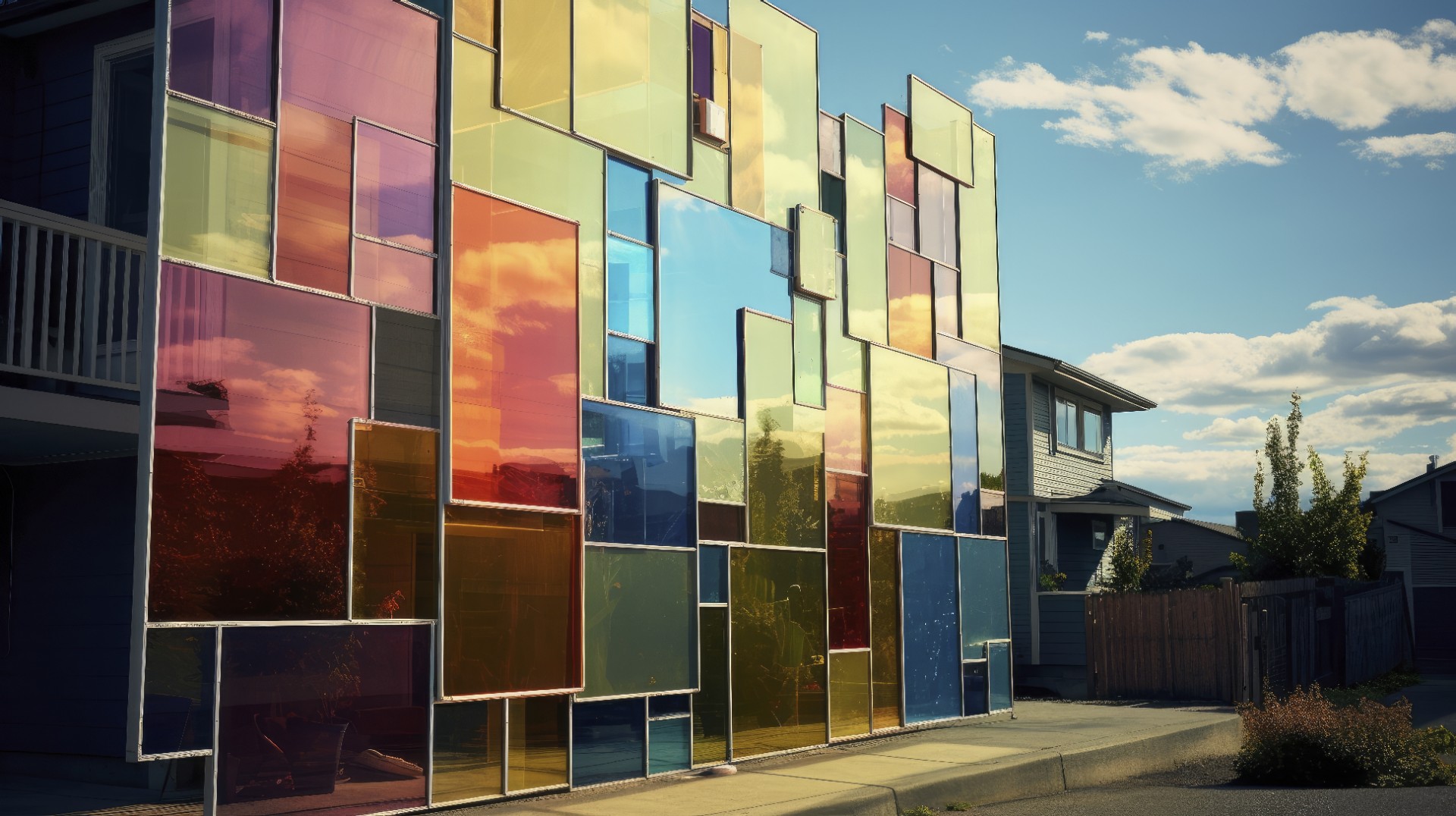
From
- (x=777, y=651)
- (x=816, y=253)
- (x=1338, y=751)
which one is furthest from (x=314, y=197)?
(x=1338, y=751)

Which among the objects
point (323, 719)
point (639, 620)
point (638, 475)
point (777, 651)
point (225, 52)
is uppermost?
point (225, 52)

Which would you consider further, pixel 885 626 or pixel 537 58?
pixel 885 626

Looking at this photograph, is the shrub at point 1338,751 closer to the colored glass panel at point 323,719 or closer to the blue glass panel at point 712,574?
the blue glass panel at point 712,574

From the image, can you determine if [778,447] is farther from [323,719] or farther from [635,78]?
[323,719]

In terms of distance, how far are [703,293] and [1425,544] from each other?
39893mm

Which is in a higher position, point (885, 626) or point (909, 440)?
point (909, 440)

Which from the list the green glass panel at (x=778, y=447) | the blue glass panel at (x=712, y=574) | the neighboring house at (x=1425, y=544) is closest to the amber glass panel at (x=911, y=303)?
the green glass panel at (x=778, y=447)

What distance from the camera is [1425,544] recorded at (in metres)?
44.8

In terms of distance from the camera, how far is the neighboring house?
43.2m

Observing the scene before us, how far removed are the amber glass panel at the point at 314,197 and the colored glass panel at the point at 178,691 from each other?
243cm

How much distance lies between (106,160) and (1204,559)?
149ft

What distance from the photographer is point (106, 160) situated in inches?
438

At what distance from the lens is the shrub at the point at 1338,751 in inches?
504

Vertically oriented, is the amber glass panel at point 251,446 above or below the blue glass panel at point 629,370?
below
